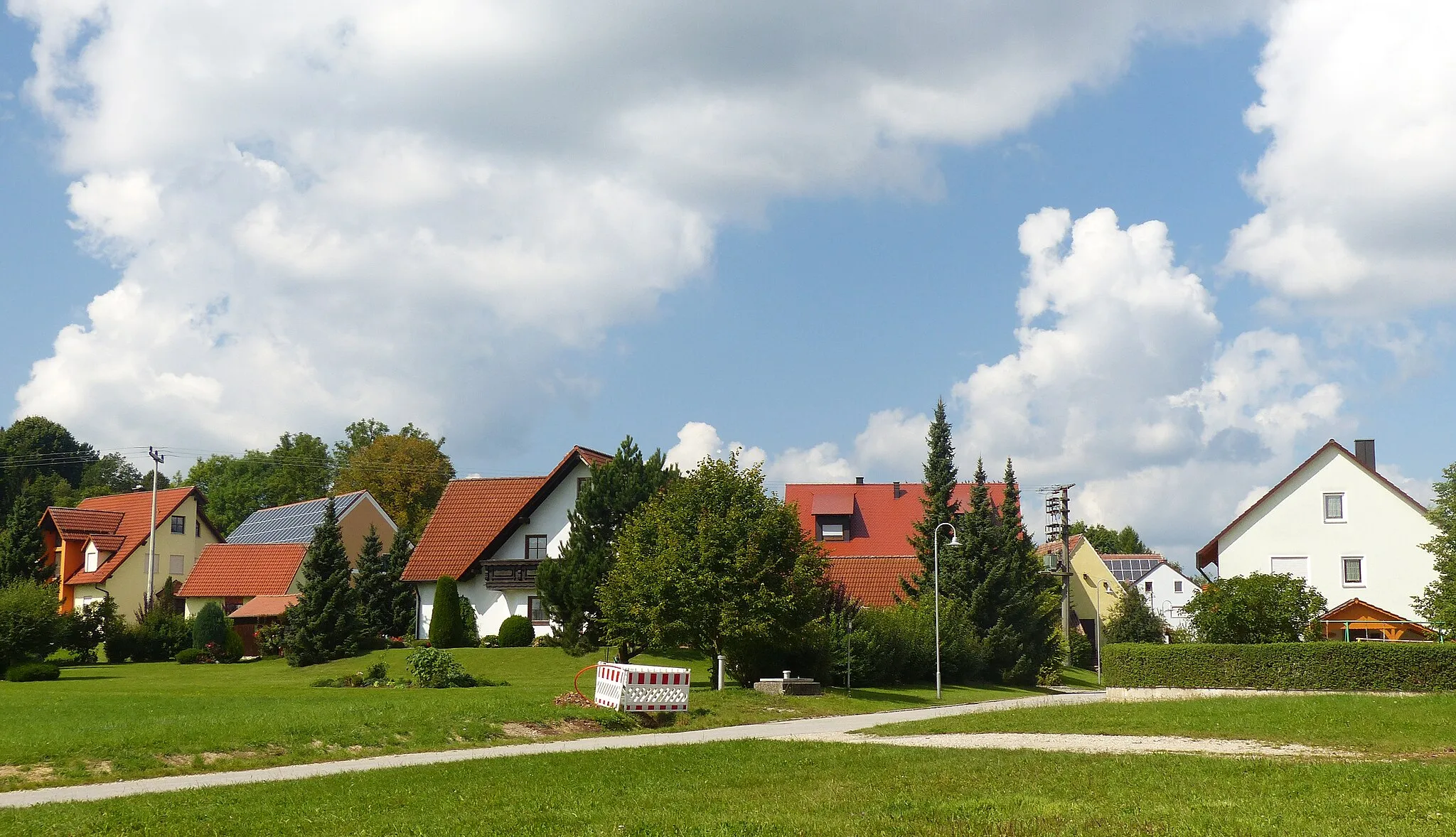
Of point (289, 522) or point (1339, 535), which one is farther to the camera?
point (289, 522)

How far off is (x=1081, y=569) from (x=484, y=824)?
77.0 metres

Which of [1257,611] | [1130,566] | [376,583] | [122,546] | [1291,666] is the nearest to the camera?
[1291,666]

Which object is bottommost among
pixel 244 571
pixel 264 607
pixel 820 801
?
pixel 820 801

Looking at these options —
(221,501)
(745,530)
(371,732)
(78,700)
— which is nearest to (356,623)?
(78,700)

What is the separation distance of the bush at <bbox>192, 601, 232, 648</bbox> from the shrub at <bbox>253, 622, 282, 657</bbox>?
1501 mm

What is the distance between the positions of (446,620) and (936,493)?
22.4 metres

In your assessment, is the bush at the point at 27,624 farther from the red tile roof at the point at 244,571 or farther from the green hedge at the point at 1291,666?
the green hedge at the point at 1291,666

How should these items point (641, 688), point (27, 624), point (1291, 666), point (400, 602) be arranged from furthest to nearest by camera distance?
point (400, 602), point (27, 624), point (1291, 666), point (641, 688)

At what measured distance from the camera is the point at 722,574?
103ft

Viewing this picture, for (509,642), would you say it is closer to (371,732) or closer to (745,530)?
(745,530)

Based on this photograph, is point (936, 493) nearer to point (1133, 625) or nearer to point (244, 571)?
point (1133, 625)

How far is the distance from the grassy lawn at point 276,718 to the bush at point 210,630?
12.6 m

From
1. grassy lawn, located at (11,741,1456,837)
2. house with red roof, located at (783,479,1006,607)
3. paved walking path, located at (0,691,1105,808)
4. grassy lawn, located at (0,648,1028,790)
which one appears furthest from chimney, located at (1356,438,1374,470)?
grassy lawn, located at (11,741,1456,837)

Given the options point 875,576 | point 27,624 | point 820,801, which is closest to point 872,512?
point 875,576
